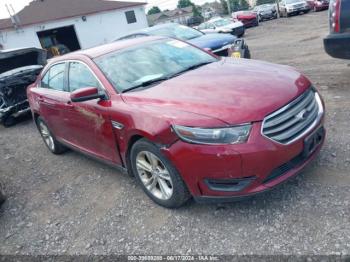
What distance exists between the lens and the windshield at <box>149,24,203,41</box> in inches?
358

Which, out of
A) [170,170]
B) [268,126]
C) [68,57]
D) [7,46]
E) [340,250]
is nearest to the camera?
[340,250]

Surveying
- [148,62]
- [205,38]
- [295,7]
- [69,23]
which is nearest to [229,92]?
[148,62]

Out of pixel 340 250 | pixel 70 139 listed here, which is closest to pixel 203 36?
pixel 70 139

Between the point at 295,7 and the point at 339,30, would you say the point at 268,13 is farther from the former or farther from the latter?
the point at 339,30

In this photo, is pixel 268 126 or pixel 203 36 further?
pixel 203 36

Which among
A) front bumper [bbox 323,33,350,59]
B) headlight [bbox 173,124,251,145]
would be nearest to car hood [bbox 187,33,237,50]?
front bumper [bbox 323,33,350,59]

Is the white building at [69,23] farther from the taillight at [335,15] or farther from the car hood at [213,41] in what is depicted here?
the taillight at [335,15]

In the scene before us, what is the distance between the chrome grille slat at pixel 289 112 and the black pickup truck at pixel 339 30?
6.76 ft

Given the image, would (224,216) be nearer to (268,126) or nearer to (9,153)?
(268,126)

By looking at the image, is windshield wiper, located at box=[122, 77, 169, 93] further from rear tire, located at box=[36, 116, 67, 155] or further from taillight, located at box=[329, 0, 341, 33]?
taillight, located at box=[329, 0, 341, 33]

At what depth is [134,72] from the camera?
12.5ft

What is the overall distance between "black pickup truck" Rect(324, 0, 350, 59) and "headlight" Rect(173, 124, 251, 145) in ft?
9.49

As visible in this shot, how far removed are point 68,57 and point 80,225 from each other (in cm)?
220

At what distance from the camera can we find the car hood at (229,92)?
2.79m
